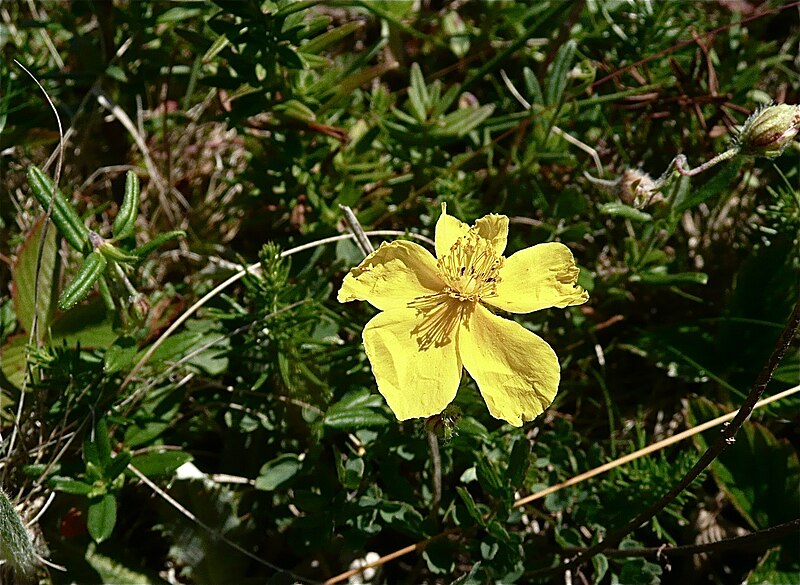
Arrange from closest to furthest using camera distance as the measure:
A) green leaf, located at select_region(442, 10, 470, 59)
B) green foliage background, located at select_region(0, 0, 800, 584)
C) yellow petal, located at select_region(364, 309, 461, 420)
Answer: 1. yellow petal, located at select_region(364, 309, 461, 420)
2. green foliage background, located at select_region(0, 0, 800, 584)
3. green leaf, located at select_region(442, 10, 470, 59)

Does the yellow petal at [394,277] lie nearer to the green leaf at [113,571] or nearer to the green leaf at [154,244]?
the green leaf at [154,244]

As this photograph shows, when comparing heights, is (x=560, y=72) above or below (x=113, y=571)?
above

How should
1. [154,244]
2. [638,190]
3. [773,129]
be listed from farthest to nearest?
[638,190], [154,244], [773,129]

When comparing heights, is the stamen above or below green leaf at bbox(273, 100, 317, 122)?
below

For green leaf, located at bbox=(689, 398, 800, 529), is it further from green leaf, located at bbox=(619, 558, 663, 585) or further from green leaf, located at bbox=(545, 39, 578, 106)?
green leaf, located at bbox=(545, 39, 578, 106)

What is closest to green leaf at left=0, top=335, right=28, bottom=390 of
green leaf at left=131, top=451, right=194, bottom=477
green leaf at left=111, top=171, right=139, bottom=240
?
green leaf at left=131, top=451, right=194, bottom=477

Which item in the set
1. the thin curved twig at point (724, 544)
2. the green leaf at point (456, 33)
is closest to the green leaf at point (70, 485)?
the thin curved twig at point (724, 544)

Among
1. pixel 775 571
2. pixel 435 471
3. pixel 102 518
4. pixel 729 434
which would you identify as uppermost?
pixel 729 434

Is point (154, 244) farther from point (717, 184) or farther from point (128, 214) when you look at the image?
point (717, 184)

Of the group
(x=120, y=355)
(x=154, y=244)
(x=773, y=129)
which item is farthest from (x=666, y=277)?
(x=120, y=355)
